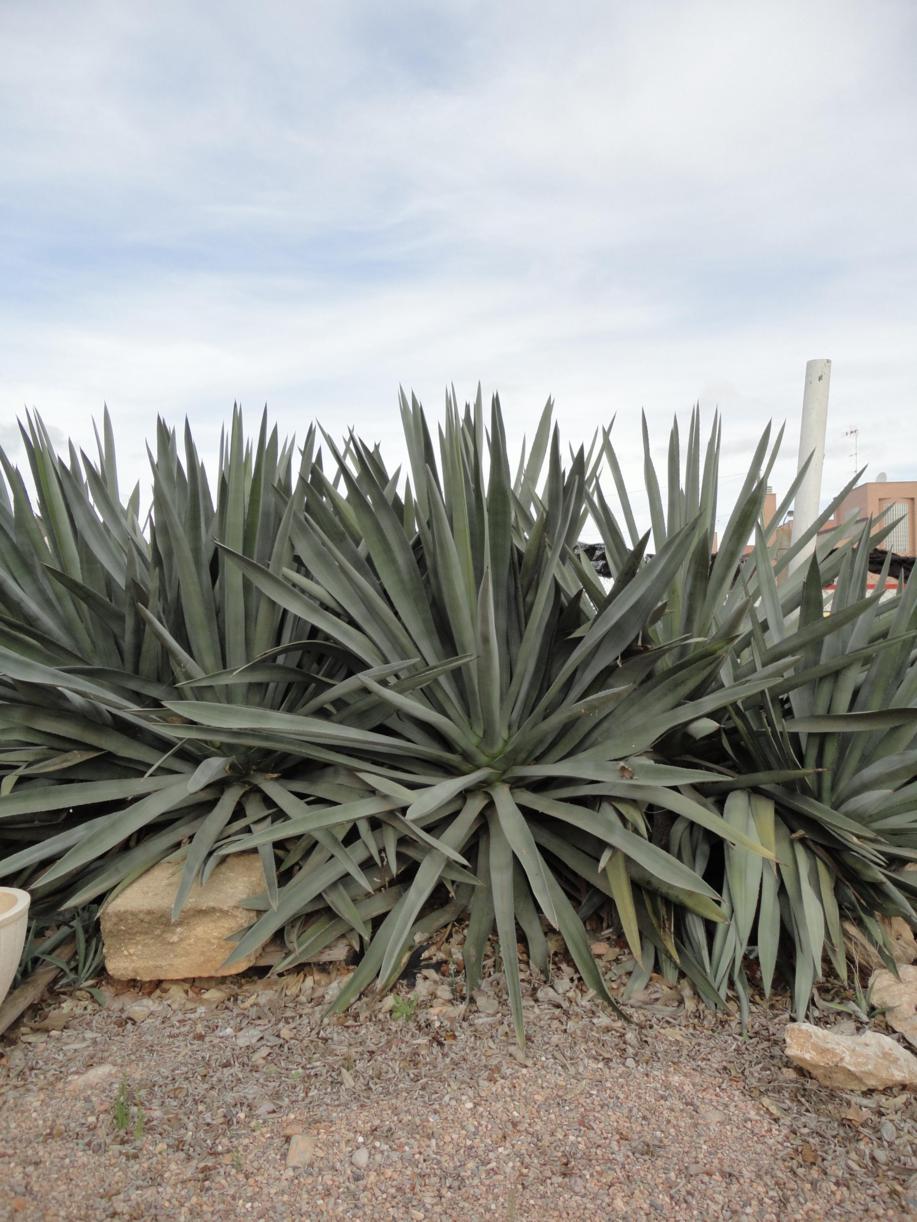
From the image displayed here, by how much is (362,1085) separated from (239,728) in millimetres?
872

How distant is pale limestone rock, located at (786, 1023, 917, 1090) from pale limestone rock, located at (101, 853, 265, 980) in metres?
1.38

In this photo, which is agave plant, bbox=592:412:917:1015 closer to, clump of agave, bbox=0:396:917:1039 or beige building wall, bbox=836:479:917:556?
clump of agave, bbox=0:396:917:1039

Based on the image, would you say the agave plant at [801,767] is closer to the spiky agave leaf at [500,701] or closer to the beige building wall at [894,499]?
the spiky agave leaf at [500,701]

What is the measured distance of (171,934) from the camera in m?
2.41

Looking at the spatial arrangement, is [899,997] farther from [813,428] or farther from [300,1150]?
[813,428]

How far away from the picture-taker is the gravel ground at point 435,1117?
5.41ft

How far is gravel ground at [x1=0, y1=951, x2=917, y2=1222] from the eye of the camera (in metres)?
1.65

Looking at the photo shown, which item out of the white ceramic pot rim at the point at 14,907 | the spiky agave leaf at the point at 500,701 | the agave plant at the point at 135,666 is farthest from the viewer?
the agave plant at the point at 135,666

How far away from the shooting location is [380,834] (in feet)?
8.07

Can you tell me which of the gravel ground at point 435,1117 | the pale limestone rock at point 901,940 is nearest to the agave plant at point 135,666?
the gravel ground at point 435,1117

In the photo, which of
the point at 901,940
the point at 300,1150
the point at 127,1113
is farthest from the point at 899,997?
the point at 127,1113

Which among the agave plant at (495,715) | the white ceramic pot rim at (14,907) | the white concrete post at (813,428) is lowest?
the white ceramic pot rim at (14,907)

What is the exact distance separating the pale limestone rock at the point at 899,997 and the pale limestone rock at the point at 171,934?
1.60 meters

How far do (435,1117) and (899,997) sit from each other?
1179mm
